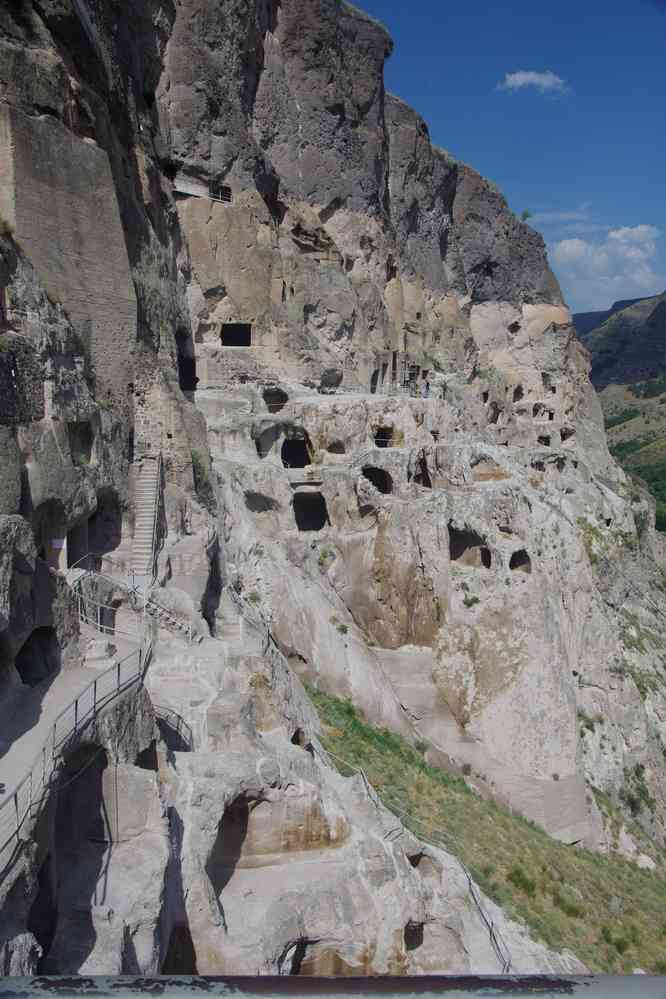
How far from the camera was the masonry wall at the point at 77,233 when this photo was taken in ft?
43.9

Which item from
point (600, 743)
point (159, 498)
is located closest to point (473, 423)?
point (600, 743)

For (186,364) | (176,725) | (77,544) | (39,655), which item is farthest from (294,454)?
(39,655)

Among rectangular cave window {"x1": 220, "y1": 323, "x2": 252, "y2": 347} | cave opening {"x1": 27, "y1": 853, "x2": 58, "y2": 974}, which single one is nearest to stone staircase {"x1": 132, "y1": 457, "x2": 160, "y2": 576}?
cave opening {"x1": 27, "y1": 853, "x2": 58, "y2": 974}

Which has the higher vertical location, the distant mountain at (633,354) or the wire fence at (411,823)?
the distant mountain at (633,354)

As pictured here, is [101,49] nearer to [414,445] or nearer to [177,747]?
[414,445]

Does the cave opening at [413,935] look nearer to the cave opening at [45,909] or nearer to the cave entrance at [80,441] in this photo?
the cave opening at [45,909]

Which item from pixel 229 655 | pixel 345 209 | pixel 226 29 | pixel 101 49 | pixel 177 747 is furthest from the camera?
pixel 345 209

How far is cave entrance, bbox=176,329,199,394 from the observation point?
74.7 ft

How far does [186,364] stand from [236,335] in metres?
3.04

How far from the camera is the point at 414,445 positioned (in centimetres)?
2242

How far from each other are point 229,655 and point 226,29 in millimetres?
21837

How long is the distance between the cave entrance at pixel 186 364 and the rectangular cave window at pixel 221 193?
5.18 m

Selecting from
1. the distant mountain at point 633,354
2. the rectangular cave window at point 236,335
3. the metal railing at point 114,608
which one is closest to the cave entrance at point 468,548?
the rectangular cave window at point 236,335

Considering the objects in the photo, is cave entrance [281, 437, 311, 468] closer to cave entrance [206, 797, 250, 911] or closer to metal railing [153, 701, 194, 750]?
metal railing [153, 701, 194, 750]
